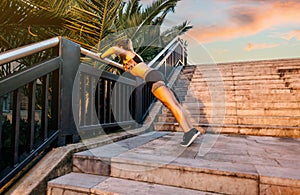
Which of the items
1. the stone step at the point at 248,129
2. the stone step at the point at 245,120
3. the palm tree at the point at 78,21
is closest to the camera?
the palm tree at the point at 78,21

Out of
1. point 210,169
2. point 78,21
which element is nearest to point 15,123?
point 210,169

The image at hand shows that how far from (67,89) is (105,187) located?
3.31 ft

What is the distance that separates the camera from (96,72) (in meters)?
2.33

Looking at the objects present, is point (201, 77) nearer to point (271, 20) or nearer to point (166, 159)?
point (271, 20)

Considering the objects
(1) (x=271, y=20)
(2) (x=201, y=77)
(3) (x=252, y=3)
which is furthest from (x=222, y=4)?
(2) (x=201, y=77)

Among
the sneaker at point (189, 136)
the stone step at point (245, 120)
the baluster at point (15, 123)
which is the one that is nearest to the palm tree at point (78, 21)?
the baluster at point (15, 123)

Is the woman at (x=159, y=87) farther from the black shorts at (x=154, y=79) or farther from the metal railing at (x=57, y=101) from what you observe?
the metal railing at (x=57, y=101)

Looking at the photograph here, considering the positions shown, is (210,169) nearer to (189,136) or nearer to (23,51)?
(189,136)

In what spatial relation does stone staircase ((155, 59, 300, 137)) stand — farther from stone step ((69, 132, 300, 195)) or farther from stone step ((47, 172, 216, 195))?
stone step ((47, 172, 216, 195))

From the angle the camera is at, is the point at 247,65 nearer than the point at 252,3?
No

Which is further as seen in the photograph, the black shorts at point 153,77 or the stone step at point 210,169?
the black shorts at point 153,77

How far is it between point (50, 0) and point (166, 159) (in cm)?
290

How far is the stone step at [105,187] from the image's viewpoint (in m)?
1.34

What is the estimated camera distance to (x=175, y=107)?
2.08 m
